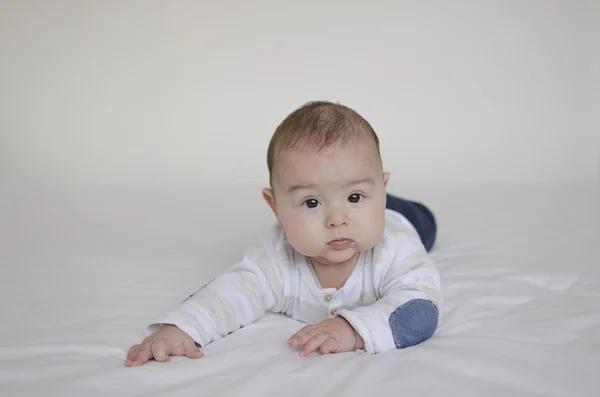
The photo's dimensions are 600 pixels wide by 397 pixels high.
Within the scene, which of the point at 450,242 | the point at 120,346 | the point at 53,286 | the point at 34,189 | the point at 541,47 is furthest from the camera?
the point at 541,47

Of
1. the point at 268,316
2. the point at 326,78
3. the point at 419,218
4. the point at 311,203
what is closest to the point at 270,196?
the point at 311,203

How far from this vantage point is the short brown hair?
1422mm

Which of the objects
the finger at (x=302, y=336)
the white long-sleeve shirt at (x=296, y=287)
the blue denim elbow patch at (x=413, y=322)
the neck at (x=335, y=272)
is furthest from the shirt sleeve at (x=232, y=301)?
the blue denim elbow patch at (x=413, y=322)

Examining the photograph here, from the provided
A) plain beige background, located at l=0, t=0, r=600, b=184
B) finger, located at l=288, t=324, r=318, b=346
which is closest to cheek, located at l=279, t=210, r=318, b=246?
finger, located at l=288, t=324, r=318, b=346

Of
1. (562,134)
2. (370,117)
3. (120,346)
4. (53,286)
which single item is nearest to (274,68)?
(370,117)

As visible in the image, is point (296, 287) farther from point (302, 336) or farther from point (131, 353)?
point (131, 353)

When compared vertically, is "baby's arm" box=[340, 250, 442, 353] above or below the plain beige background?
below

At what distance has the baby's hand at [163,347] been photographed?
1.29 metres

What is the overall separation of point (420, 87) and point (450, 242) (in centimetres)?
218

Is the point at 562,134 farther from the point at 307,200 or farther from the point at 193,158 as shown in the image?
the point at 307,200

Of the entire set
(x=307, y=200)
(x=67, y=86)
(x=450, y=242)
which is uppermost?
(x=67, y=86)

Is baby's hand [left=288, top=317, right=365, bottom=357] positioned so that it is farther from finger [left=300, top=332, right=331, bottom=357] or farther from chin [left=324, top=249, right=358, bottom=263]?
chin [left=324, top=249, right=358, bottom=263]

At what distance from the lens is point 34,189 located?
11.2 ft

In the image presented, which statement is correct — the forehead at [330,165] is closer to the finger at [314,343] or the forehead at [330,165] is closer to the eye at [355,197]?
the eye at [355,197]
